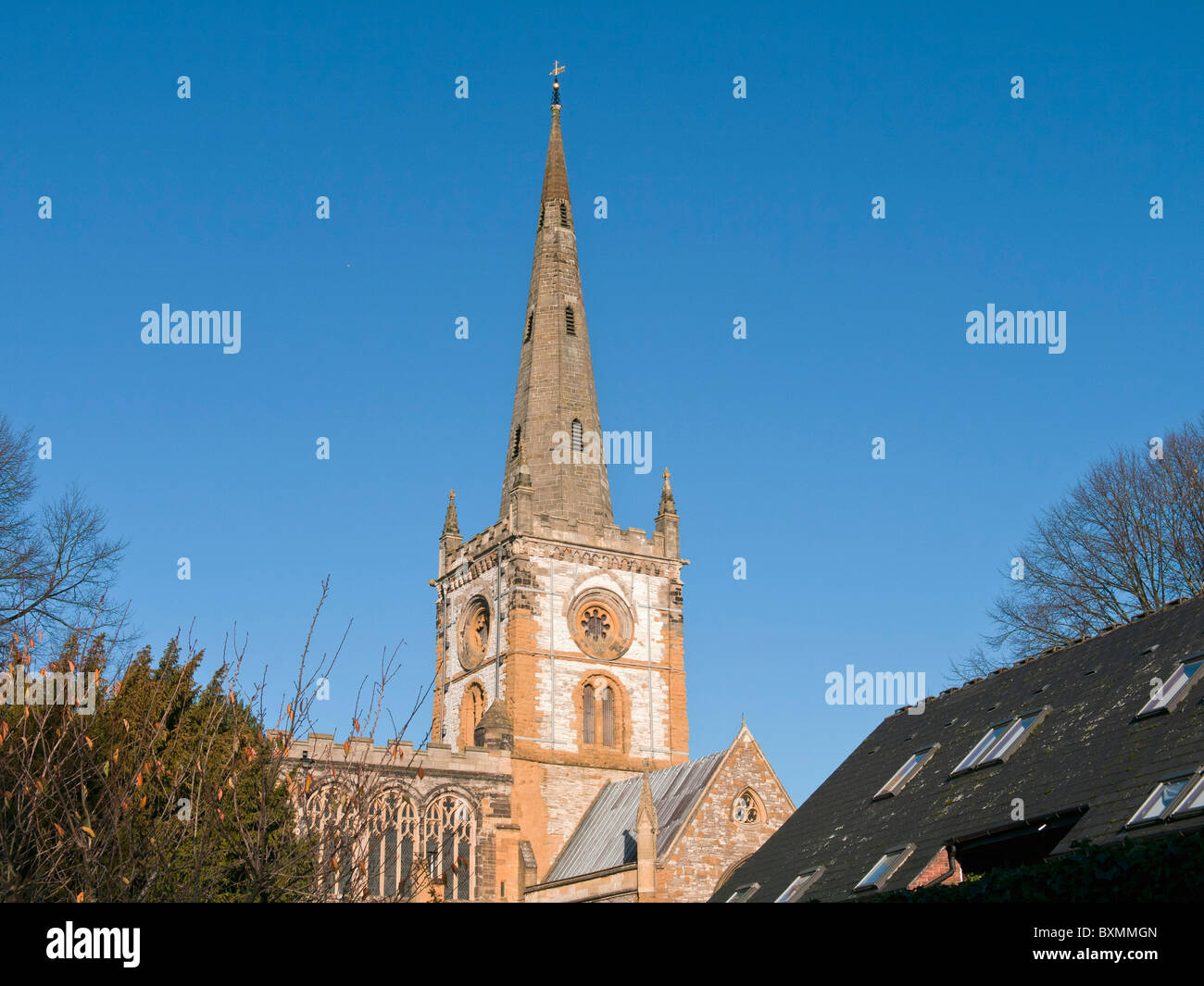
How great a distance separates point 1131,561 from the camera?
3416cm

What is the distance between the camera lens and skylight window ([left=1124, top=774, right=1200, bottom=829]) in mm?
16827

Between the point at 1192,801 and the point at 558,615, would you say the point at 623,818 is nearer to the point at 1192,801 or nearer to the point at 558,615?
the point at 558,615

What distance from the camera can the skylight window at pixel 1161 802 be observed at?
16.8 meters

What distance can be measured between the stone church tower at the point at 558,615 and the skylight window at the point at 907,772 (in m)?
25.7

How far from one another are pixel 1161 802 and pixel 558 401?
4179 cm

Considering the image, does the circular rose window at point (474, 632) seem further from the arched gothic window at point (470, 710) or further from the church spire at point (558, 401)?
the church spire at point (558, 401)

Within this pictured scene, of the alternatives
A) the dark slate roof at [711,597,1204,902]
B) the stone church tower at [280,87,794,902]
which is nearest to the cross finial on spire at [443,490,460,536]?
the stone church tower at [280,87,794,902]

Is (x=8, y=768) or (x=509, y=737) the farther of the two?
(x=509, y=737)

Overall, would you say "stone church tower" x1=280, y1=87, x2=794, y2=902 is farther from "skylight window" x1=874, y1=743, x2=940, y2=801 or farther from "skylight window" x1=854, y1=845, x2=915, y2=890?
"skylight window" x1=854, y1=845, x2=915, y2=890

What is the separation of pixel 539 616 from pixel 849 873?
101ft

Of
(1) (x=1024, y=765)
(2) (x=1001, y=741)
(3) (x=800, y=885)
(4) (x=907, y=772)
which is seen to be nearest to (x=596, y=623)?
(4) (x=907, y=772)

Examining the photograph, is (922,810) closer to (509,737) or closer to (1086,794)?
(1086,794)

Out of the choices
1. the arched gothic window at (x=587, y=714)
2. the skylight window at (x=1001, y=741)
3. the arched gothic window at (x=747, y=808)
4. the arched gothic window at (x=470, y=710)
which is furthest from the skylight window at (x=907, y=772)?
the arched gothic window at (x=470, y=710)
